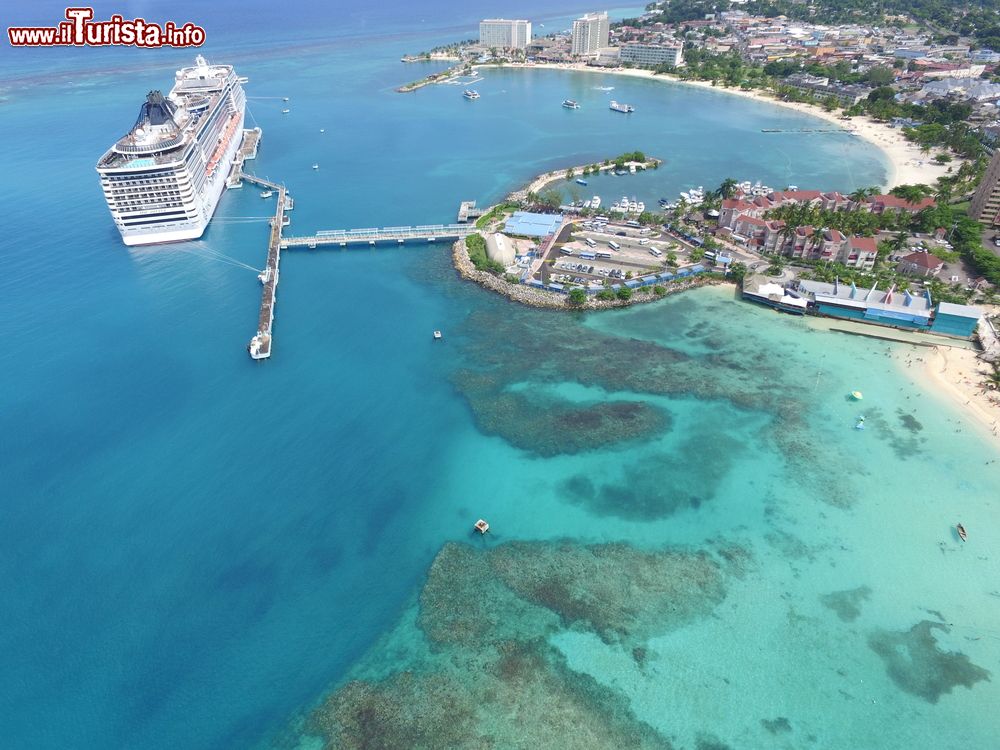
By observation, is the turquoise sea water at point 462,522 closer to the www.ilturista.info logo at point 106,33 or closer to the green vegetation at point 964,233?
the green vegetation at point 964,233

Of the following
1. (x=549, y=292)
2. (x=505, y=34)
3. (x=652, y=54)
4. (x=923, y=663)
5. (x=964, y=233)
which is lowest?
(x=923, y=663)

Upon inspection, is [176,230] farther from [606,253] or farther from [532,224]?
[606,253]

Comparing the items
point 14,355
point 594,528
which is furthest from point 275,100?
point 594,528

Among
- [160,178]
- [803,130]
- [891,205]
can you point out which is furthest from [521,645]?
[803,130]

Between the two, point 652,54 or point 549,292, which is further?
point 652,54

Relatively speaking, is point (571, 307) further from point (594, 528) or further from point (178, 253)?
point (178, 253)
